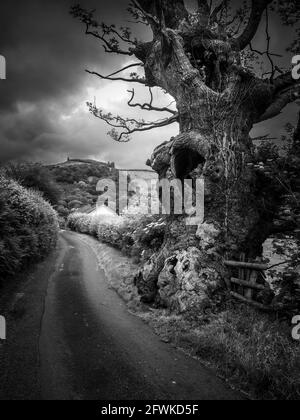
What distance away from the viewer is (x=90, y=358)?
499 centimetres

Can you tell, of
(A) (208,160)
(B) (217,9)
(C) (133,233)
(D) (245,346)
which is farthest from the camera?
(C) (133,233)

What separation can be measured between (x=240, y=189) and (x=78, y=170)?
7077 centimetres

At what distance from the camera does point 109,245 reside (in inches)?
739

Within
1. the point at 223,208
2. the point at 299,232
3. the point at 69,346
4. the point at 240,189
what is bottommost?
the point at 69,346

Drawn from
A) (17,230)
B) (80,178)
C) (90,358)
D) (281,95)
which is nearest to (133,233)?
(17,230)

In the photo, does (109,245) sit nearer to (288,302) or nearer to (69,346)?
(69,346)

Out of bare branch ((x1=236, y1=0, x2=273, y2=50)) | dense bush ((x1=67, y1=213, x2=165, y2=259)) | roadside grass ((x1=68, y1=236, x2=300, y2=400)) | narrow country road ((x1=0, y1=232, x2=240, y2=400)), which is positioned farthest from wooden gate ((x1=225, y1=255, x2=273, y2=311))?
bare branch ((x1=236, y1=0, x2=273, y2=50))

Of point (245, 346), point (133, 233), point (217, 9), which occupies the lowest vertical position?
point (245, 346)

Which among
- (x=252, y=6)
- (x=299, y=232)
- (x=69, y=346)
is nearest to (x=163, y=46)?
(x=252, y=6)

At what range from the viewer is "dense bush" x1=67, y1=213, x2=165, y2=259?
33.7ft

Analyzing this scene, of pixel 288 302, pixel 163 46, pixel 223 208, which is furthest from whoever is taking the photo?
pixel 163 46

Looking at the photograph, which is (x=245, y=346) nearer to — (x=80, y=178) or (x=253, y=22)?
(x=253, y=22)

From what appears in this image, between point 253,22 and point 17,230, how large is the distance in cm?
1178

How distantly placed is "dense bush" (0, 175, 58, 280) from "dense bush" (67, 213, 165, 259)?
14.3ft
